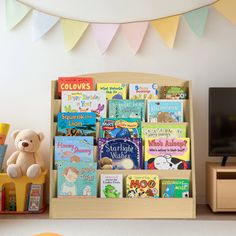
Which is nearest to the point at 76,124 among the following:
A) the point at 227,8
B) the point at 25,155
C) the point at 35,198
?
the point at 25,155

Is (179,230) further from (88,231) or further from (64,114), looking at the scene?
(64,114)

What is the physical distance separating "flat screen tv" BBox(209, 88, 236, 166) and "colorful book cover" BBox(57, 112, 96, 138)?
2.17 feet

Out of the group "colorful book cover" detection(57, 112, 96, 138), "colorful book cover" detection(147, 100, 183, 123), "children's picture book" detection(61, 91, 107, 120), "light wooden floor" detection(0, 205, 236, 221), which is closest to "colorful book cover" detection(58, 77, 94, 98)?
"children's picture book" detection(61, 91, 107, 120)

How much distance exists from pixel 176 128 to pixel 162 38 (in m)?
0.59

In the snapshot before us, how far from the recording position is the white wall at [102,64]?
7.83 feet

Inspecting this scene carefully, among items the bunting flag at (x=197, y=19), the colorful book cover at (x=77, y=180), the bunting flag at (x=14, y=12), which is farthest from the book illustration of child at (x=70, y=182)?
the bunting flag at (x=197, y=19)

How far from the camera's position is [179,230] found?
185cm

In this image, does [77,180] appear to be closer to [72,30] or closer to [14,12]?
[72,30]

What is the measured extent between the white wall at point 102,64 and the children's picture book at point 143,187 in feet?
1.41

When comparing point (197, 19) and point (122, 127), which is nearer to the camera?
point (122, 127)

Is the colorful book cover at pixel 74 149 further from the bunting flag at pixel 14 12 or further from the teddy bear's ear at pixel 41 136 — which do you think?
the bunting flag at pixel 14 12

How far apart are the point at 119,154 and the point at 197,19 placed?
937 mm

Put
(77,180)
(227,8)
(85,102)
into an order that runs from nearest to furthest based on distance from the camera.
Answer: (77,180), (85,102), (227,8)

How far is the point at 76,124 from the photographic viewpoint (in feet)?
7.02
